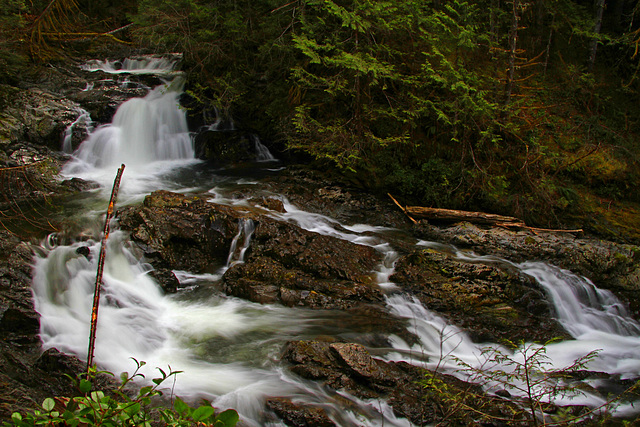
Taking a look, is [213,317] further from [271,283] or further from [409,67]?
[409,67]

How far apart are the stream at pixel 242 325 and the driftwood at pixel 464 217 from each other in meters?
0.83

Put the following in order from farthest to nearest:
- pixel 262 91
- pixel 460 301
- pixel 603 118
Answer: pixel 262 91 < pixel 603 118 < pixel 460 301

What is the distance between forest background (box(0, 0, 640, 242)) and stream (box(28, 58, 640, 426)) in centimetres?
216

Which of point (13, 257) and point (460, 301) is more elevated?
point (13, 257)

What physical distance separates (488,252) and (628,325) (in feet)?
7.92

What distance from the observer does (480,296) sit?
6621 millimetres

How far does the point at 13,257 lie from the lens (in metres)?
5.84

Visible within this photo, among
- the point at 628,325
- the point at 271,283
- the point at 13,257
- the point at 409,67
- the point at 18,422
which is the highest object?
the point at 409,67

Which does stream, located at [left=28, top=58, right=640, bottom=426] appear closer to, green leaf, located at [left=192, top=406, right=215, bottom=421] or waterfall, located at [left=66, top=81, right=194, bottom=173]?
green leaf, located at [left=192, top=406, right=215, bottom=421]

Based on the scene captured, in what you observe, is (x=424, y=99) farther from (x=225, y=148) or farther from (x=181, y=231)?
(x=181, y=231)

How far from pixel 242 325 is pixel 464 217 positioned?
212 inches

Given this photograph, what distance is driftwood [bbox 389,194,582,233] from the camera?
28.6ft

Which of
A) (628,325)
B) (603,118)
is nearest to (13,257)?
(628,325)

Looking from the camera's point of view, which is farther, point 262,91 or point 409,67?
point 262,91
